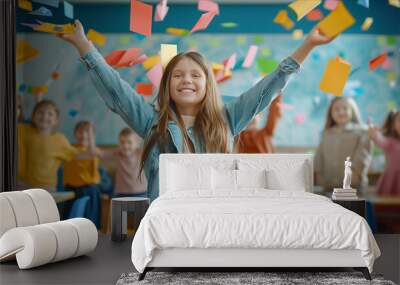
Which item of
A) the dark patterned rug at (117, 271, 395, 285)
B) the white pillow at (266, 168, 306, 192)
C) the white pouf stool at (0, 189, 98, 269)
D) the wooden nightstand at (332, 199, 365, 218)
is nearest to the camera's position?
the dark patterned rug at (117, 271, 395, 285)

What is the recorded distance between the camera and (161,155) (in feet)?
21.7

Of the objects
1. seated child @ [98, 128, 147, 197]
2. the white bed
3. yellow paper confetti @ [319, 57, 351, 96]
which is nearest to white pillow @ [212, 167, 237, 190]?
seated child @ [98, 128, 147, 197]

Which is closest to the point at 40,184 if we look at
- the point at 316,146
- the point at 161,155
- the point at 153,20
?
the point at 161,155

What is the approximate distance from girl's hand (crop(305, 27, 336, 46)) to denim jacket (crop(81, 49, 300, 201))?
0.98 feet

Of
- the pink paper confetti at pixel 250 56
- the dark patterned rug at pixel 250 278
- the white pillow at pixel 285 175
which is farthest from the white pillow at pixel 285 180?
the dark patterned rug at pixel 250 278

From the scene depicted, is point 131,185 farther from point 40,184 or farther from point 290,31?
point 290,31

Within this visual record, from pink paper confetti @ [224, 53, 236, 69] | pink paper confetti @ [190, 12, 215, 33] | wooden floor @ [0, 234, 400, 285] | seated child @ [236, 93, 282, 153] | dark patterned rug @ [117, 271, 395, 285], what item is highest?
pink paper confetti @ [190, 12, 215, 33]

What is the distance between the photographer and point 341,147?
6.88 meters

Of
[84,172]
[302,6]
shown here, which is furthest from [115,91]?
[302,6]

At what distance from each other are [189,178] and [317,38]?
213 cm

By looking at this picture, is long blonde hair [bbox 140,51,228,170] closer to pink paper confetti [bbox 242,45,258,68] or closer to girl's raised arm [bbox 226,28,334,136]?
girl's raised arm [bbox 226,28,334,136]

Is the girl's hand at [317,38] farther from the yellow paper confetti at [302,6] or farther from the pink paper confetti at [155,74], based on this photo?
the pink paper confetti at [155,74]

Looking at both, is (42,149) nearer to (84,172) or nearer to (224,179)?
(84,172)

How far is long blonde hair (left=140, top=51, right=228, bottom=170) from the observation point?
6.75 m
